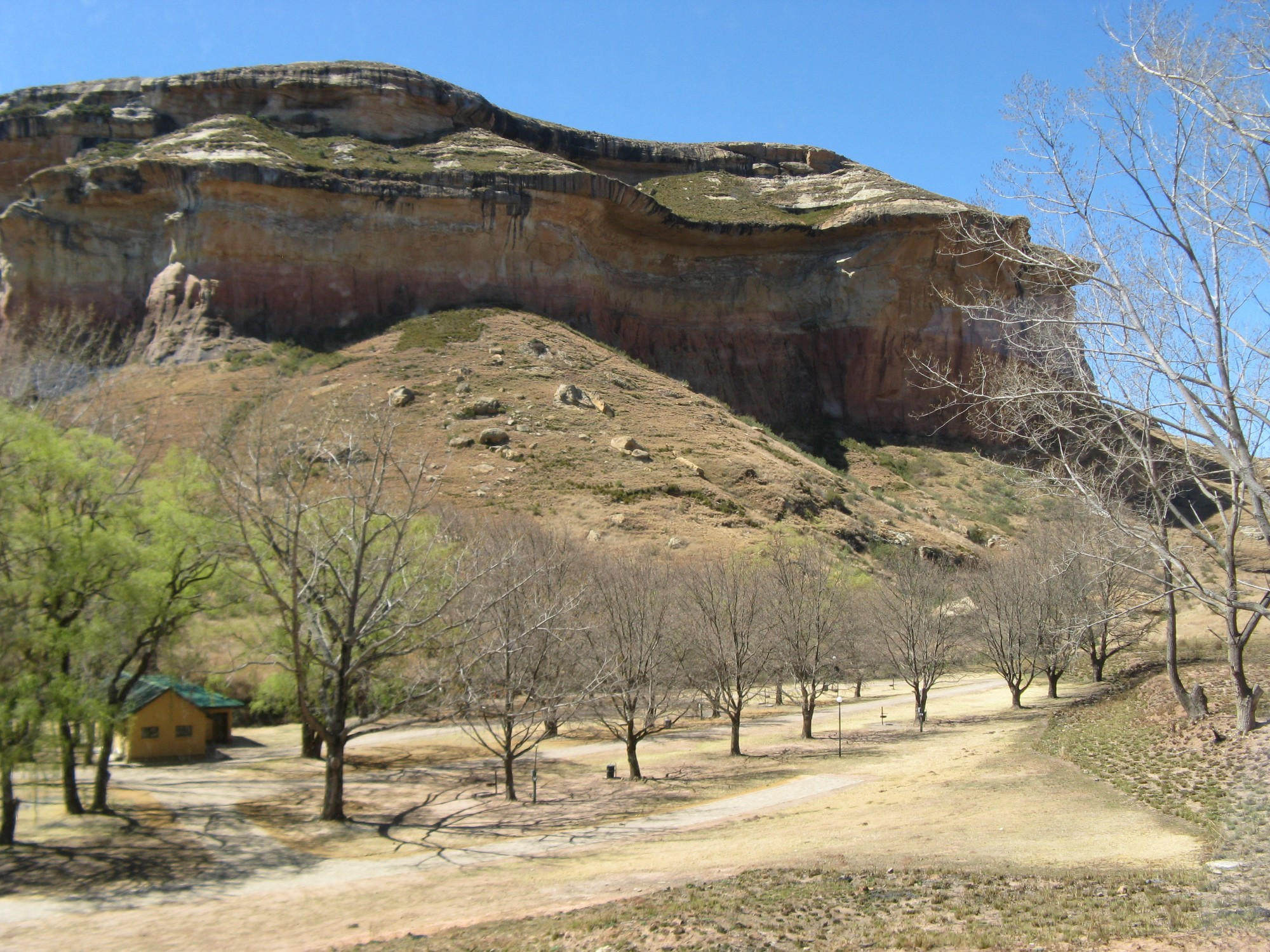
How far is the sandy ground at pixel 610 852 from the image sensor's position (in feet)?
38.0

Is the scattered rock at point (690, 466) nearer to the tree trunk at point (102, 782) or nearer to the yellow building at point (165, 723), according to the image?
the yellow building at point (165, 723)

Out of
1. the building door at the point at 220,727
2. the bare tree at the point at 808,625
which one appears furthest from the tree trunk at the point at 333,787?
the bare tree at the point at 808,625

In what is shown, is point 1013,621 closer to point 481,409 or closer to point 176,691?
point 176,691

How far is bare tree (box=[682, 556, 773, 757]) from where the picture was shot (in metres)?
25.0

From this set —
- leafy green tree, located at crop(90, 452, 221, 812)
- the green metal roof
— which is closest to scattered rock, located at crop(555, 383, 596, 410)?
the green metal roof

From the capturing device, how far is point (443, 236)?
5656cm

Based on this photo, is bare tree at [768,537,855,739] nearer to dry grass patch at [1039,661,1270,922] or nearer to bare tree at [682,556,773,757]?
bare tree at [682,556,773,757]

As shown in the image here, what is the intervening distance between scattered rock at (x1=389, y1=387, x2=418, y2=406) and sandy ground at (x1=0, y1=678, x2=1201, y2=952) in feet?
85.7

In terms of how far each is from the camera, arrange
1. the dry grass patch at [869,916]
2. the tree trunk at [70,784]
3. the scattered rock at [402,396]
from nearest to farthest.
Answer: the dry grass patch at [869,916]
the tree trunk at [70,784]
the scattered rock at [402,396]

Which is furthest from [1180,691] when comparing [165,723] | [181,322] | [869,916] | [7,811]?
[181,322]

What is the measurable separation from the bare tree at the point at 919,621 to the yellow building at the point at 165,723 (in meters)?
19.3

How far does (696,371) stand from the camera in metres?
65.9

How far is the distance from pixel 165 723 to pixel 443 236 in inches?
1526

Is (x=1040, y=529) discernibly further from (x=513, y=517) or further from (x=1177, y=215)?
(x=1177, y=215)
